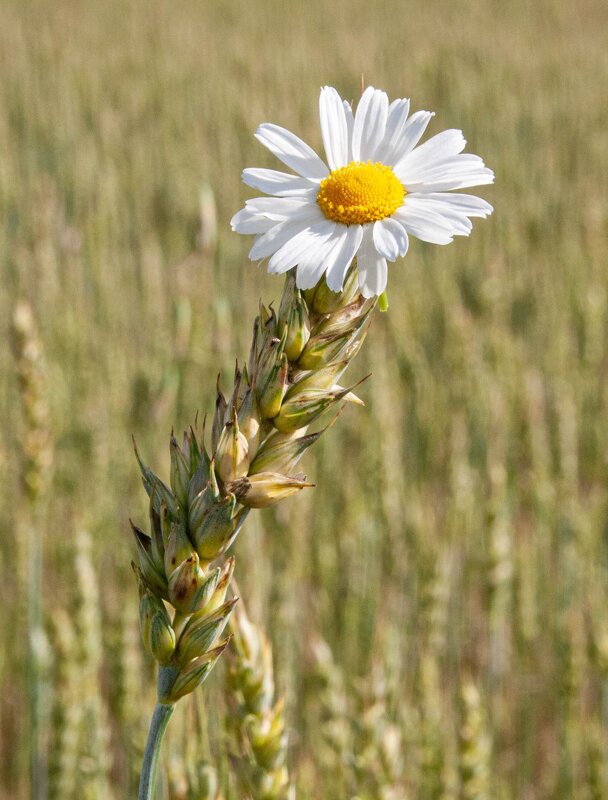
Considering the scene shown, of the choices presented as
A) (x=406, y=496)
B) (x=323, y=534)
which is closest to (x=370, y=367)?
(x=406, y=496)

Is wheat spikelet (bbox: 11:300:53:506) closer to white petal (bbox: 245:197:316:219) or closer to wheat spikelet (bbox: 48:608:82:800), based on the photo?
wheat spikelet (bbox: 48:608:82:800)

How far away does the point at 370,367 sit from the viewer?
267 centimetres

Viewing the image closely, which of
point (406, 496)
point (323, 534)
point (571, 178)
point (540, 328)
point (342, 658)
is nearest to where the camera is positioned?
point (342, 658)

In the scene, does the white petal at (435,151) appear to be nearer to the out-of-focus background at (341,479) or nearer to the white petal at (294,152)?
the white petal at (294,152)

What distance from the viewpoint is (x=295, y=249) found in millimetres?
610

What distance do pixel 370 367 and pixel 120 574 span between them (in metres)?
1.02

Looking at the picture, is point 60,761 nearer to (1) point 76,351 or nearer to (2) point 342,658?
(2) point 342,658

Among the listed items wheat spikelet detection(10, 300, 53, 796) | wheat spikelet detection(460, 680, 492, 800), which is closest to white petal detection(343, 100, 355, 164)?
wheat spikelet detection(10, 300, 53, 796)

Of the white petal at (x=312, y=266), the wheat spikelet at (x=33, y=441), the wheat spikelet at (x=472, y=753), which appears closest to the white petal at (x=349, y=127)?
the white petal at (x=312, y=266)

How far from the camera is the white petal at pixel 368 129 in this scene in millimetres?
693

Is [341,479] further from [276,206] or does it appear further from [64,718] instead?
[276,206]

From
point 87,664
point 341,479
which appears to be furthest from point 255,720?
point 341,479

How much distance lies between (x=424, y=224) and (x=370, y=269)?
0.05 metres

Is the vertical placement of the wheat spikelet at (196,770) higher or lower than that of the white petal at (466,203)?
lower
